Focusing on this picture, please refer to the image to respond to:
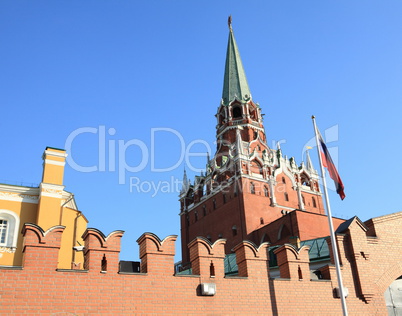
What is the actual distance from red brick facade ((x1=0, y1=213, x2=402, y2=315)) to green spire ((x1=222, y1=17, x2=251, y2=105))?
1781 inches

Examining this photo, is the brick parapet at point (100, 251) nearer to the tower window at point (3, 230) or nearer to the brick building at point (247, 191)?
the tower window at point (3, 230)

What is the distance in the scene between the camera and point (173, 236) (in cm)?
1215

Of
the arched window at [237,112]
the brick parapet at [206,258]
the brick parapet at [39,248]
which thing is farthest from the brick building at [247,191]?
the brick parapet at [39,248]

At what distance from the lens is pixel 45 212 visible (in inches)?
897

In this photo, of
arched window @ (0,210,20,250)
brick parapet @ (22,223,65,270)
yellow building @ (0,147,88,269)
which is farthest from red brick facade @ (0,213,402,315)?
arched window @ (0,210,20,250)

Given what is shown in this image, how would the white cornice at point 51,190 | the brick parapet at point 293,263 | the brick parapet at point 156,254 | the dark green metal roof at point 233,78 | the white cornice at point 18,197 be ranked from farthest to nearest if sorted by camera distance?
the dark green metal roof at point 233,78
the white cornice at point 51,190
the white cornice at point 18,197
the brick parapet at point 293,263
the brick parapet at point 156,254

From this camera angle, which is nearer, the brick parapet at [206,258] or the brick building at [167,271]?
the brick building at [167,271]

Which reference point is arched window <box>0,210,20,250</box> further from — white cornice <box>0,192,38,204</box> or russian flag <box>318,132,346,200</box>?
russian flag <box>318,132,346,200</box>

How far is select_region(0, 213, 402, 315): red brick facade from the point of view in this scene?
10.2m

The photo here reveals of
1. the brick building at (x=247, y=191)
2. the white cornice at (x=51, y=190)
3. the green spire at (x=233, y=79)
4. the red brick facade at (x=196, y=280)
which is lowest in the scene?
the red brick facade at (x=196, y=280)

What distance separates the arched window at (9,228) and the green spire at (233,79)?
41041mm

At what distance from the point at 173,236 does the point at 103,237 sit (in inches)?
80.7

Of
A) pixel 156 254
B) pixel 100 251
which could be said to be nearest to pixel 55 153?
pixel 100 251

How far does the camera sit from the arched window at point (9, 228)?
2152 centimetres
